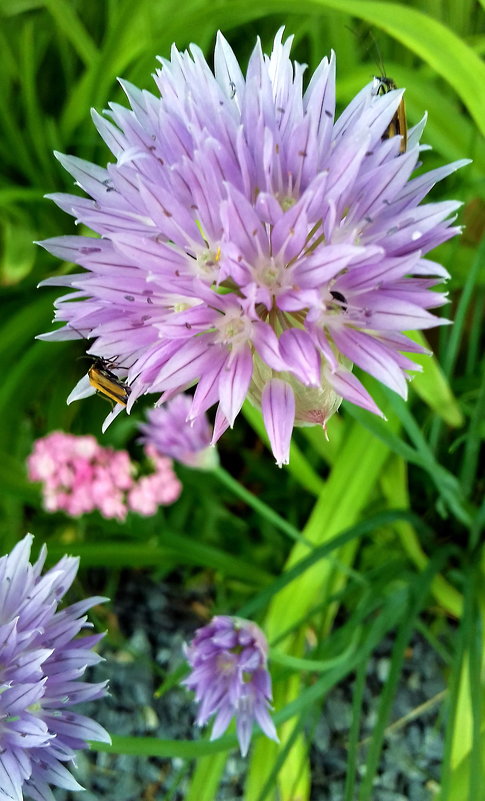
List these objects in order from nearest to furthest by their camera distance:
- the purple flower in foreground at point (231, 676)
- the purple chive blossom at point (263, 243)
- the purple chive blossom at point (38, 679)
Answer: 1. the purple chive blossom at point (263, 243)
2. the purple chive blossom at point (38, 679)
3. the purple flower in foreground at point (231, 676)

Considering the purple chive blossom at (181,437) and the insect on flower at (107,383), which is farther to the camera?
the purple chive blossom at (181,437)

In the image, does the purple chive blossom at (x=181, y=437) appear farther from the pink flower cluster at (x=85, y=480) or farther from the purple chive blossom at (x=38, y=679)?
the purple chive blossom at (x=38, y=679)

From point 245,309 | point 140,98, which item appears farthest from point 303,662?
point 140,98

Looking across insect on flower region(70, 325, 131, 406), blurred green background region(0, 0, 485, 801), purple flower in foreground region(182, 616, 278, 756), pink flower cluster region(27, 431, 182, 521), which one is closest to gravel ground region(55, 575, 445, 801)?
blurred green background region(0, 0, 485, 801)

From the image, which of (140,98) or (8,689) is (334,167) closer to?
(140,98)

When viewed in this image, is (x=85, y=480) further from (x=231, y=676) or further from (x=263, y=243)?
(x=263, y=243)

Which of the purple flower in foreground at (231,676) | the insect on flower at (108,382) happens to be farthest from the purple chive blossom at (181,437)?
the insect on flower at (108,382)

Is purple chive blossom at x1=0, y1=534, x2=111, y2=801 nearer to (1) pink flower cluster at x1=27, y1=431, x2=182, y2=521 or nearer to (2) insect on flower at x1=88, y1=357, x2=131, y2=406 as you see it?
(2) insect on flower at x1=88, y1=357, x2=131, y2=406
